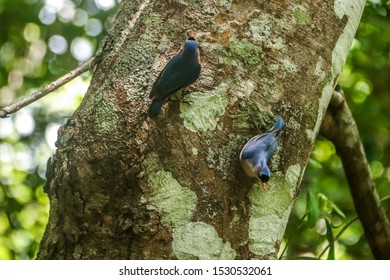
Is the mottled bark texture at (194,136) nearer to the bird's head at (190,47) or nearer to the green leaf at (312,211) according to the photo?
the bird's head at (190,47)

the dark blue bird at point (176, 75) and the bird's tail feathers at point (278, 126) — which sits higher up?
the dark blue bird at point (176, 75)

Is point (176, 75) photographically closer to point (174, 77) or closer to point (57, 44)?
point (174, 77)

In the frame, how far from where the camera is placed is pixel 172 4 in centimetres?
153

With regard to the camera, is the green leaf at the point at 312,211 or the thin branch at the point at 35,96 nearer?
the thin branch at the point at 35,96

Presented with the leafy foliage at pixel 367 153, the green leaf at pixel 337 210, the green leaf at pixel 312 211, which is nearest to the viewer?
the green leaf at pixel 312 211

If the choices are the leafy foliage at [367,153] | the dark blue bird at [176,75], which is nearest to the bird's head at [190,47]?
the dark blue bird at [176,75]

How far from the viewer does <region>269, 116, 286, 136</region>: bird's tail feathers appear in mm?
1378

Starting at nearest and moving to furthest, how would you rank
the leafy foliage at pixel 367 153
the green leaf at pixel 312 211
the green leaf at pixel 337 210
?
the green leaf at pixel 312 211, the green leaf at pixel 337 210, the leafy foliage at pixel 367 153

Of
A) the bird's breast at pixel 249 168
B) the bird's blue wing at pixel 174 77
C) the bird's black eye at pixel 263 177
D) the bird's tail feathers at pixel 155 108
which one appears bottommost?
the bird's black eye at pixel 263 177

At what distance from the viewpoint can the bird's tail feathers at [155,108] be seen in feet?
4.42

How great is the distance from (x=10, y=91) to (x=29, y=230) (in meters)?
0.82

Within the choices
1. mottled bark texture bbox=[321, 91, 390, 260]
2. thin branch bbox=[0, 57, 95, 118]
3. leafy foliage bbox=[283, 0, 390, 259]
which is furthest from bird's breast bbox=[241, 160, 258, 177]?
leafy foliage bbox=[283, 0, 390, 259]

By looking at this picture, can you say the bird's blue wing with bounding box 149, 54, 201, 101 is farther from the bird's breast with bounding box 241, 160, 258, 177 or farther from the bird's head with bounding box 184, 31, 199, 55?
the bird's breast with bounding box 241, 160, 258, 177

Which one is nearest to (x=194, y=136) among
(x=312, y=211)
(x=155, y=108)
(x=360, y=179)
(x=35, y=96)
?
(x=155, y=108)
